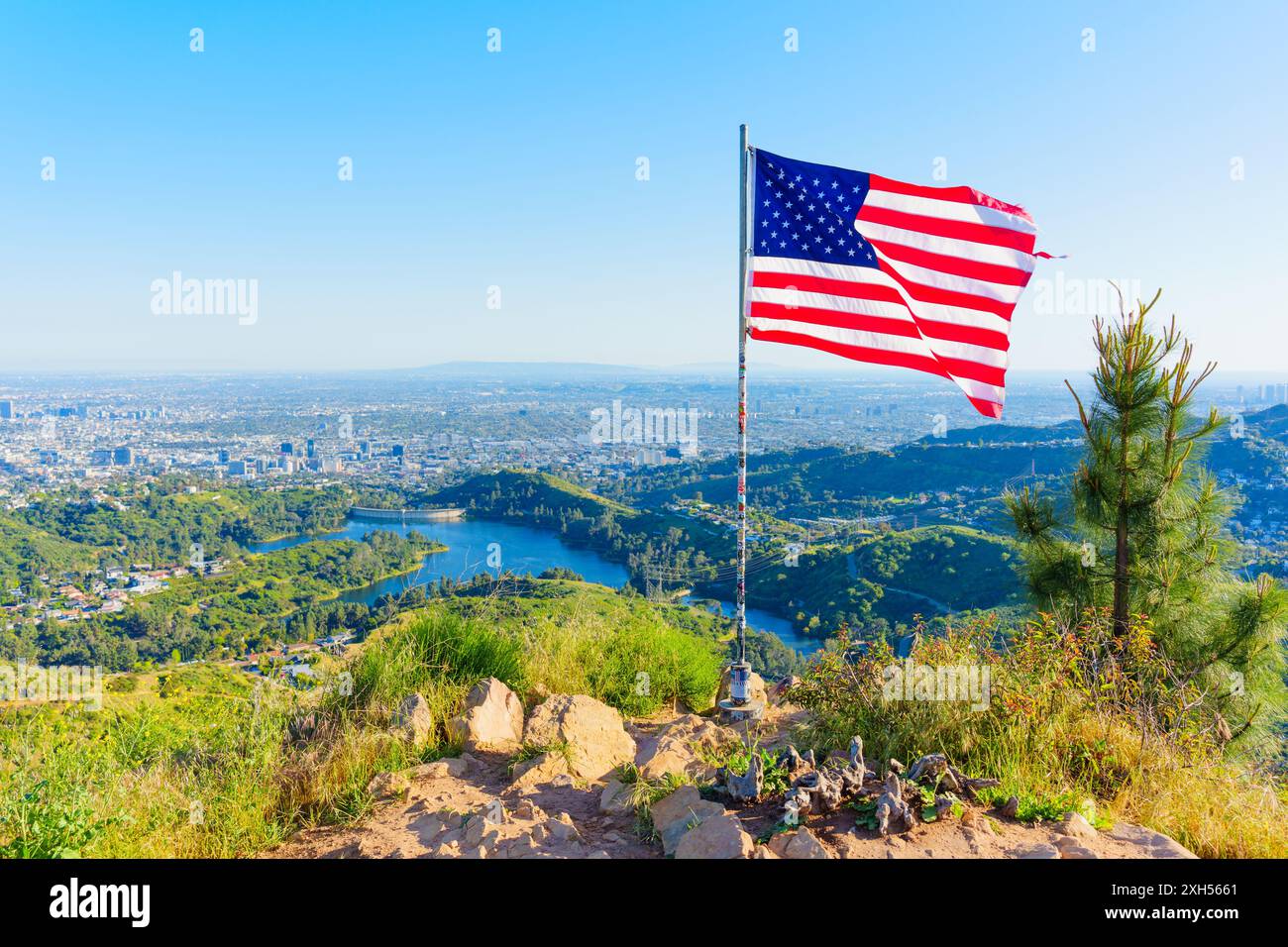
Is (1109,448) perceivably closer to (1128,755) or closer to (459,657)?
(1128,755)

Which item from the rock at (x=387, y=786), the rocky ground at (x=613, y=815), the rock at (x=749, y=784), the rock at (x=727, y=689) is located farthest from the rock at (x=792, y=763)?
the rock at (x=727, y=689)

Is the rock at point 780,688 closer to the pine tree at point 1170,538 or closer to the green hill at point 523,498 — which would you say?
the pine tree at point 1170,538

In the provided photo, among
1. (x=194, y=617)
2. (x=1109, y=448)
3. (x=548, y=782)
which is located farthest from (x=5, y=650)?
(x=1109, y=448)

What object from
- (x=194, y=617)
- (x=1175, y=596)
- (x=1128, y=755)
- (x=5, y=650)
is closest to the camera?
(x=1128, y=755)

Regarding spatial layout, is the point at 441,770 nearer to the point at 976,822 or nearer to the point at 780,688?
the point at 976,822

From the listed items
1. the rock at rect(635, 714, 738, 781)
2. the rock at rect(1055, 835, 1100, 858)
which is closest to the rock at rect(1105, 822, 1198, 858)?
the rock at rect(1055, 835, 1100, 858)

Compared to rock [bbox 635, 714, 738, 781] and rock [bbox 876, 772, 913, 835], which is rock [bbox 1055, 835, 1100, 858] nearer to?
rock [bbox 876, 772, 913, 835]

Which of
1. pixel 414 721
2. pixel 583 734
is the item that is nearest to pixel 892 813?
pixel 583 734
